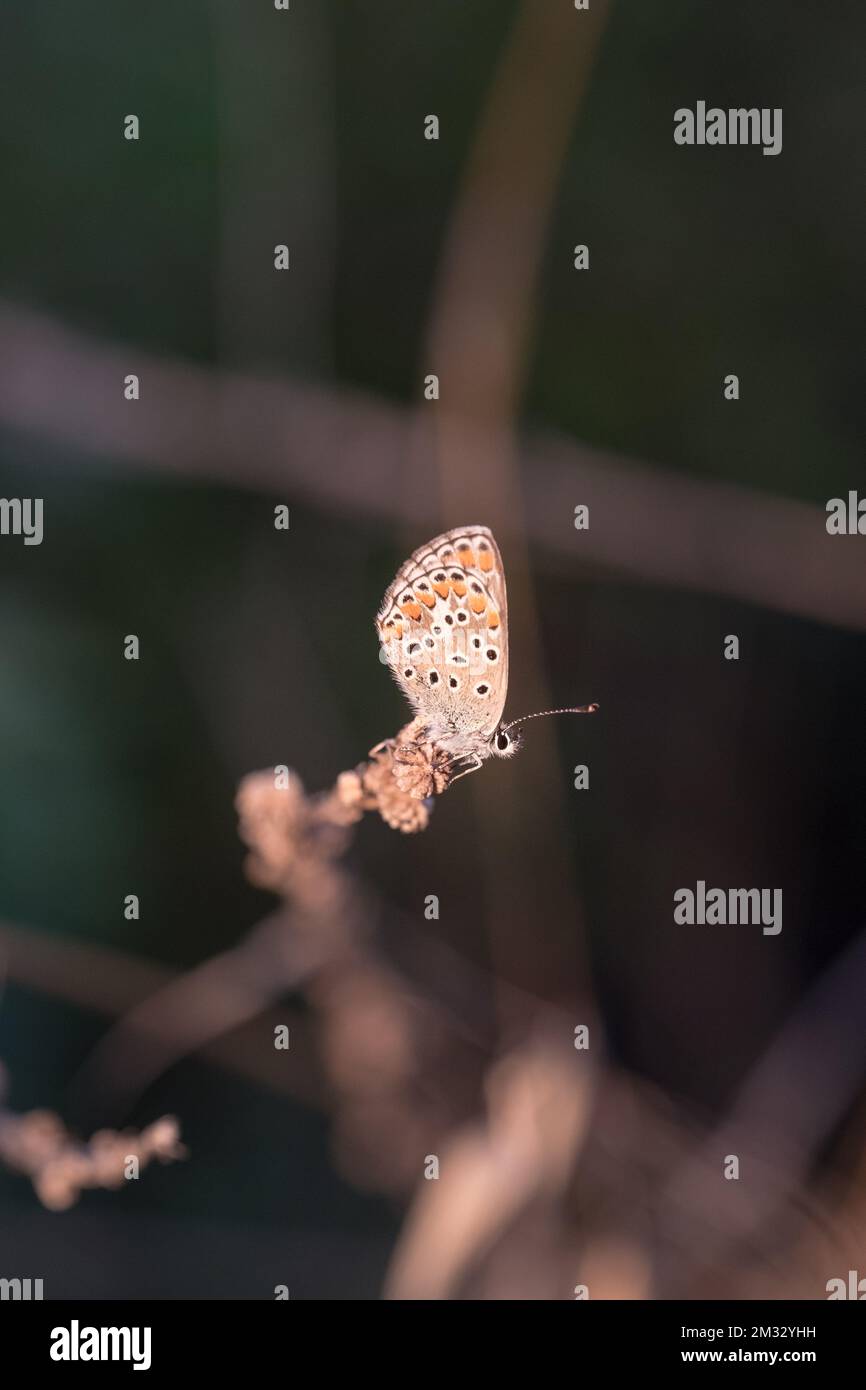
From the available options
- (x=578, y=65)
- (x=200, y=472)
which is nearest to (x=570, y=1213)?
(x=200, y=472)

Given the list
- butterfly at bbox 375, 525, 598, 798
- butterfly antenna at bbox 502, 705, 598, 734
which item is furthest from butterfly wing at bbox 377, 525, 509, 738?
butterfly antenna at bbox 502, 705, 598, 734

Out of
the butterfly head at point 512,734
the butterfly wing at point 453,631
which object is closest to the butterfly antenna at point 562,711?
the butterfly head at point 512,734

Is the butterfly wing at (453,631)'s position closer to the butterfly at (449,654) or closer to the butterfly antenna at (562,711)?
the butterfly at (449,654)

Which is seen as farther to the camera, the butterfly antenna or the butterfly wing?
the butterfly antenna

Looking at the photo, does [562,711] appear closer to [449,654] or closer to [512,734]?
[512,734]

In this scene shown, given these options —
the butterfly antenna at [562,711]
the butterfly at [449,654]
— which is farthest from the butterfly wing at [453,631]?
the butterfly antenna at [562,711]

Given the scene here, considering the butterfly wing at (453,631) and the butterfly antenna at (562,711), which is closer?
the butterfly wing at (453,631)

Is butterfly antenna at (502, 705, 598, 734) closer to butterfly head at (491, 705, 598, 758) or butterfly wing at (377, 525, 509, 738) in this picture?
butterfly head at (491, 705, 598, 758)
